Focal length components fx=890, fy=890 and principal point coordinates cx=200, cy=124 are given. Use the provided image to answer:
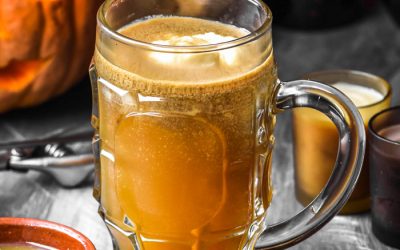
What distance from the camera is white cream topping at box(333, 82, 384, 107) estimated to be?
125cm

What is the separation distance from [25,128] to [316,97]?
641mm

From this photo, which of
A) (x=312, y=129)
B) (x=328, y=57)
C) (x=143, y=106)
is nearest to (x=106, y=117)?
(x=143, y=106)

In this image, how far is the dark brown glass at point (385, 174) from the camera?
1133mm

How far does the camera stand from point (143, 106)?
0.91 metres

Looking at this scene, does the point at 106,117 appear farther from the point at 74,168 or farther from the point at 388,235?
the point at 388,235

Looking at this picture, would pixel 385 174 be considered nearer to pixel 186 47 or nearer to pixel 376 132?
pixel 376 132

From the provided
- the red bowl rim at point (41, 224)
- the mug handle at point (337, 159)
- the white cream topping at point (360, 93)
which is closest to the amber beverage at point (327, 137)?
the white cream topping at point (360, 93)

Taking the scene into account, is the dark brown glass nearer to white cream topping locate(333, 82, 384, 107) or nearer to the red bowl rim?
white cream topping locate(333, 82, 384, 107)

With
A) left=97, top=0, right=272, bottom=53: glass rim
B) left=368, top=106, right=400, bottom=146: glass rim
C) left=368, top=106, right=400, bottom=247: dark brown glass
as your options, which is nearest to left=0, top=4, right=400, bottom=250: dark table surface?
left=368, top=106, right=400, bottom=247: dark brown glass

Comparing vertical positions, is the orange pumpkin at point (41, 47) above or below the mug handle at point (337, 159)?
below

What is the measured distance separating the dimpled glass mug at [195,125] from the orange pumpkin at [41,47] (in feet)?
1.26

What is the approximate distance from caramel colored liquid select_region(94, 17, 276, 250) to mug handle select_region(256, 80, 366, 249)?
0.10ft

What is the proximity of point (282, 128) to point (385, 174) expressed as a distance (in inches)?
12.5

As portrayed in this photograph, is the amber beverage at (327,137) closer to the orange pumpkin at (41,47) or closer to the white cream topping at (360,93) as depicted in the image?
the white cream topping at (360,93)
